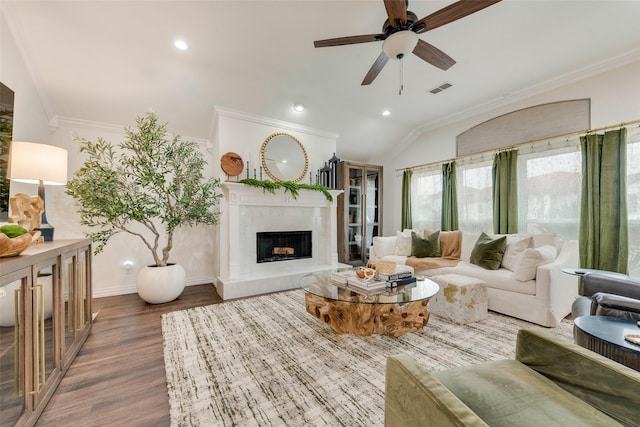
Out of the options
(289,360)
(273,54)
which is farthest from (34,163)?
(289,360)

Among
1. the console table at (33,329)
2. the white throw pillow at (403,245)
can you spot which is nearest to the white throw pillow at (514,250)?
the white throw pillow at (403,245)

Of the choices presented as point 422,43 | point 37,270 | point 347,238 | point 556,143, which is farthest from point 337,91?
point 37,270

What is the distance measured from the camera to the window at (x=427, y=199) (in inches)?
193

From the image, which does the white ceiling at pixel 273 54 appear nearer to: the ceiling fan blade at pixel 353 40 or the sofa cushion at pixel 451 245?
the ceiling fan blade at pixel 353 40

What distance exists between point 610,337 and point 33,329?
2.99 m

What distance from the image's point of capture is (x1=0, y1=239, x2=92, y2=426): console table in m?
1.18

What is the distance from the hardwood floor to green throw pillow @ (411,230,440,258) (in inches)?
133

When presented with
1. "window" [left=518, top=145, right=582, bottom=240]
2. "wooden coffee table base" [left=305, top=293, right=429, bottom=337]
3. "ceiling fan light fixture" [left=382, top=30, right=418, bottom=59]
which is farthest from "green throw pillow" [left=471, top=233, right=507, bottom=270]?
"ceiling fan light fixture" [left=382, top=30, right=418, bottom=59]

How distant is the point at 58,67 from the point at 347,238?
460cm

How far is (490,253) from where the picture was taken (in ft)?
10.4

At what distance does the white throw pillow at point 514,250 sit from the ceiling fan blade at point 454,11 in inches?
102

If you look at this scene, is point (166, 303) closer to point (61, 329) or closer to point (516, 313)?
point (61, 329)

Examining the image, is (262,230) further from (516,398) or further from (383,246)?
(516,398)

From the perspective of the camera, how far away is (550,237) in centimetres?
302
